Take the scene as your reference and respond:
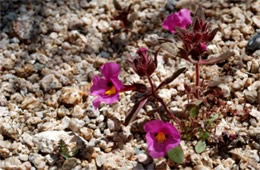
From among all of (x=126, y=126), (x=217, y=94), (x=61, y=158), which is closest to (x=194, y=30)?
(x=217, y=94)

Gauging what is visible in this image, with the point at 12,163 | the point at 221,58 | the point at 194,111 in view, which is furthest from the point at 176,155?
the point at 12,163

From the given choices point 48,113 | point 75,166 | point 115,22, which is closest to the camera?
point 75,166

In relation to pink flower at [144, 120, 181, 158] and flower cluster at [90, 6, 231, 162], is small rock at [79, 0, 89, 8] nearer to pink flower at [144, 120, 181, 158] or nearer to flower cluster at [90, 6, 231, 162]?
flower cluster at [90, 6, 231, 162]

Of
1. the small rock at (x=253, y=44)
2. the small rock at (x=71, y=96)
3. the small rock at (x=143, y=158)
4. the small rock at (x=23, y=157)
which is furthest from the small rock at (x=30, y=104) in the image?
the small rock at (x=253, y=44)

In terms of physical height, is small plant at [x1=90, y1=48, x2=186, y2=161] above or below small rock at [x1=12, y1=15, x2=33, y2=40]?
below

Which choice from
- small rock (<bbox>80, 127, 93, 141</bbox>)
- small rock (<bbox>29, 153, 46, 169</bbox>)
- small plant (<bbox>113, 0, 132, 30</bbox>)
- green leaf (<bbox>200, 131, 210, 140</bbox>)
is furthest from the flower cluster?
small plant (<bbox>113, 0, 132, 30</bbox>)

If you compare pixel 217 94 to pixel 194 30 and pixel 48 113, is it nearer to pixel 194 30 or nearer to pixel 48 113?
pixel 194 30
